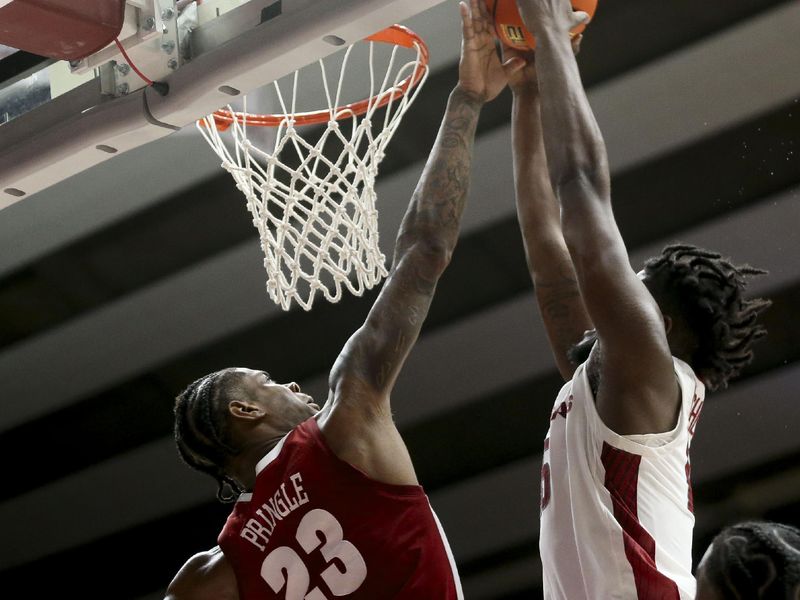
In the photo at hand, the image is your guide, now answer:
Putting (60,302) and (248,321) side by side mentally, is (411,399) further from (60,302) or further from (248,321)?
(60,302)

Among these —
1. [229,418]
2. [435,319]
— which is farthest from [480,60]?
[435,319]

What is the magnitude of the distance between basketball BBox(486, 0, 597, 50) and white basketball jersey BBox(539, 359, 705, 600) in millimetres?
970

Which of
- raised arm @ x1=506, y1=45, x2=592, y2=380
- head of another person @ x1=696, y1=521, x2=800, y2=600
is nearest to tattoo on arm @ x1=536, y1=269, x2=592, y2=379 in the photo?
raised arm @ x1=506, y1=45, x2=592, y2=380

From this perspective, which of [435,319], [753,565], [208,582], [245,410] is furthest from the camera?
[435,319]

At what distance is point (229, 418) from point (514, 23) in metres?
1.29

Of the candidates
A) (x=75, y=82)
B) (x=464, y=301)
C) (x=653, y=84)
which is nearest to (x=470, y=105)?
(x=75, y=82)

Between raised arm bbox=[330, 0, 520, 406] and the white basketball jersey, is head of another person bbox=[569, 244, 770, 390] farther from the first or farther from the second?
raised arm bbox=[330, 0, 520, 406]

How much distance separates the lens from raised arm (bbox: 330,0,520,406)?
9.89 feet

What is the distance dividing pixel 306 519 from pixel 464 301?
9.78ft

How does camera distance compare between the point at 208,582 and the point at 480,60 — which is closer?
the point at 208,582

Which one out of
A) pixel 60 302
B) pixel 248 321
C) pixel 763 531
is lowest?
pixel 763 531

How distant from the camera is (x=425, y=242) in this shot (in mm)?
3254

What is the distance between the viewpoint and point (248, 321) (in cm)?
629

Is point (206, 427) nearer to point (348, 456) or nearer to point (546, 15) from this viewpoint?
point (348, 456)
